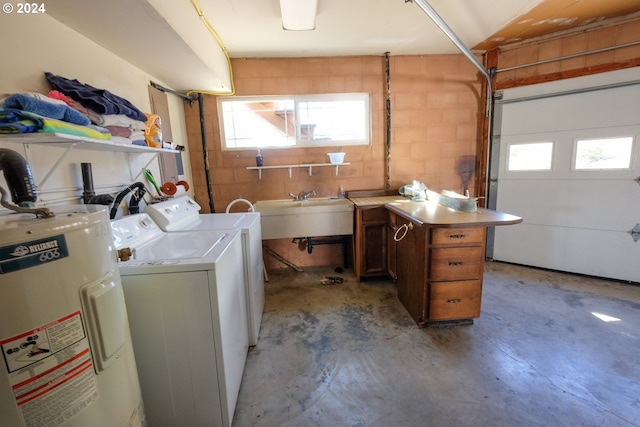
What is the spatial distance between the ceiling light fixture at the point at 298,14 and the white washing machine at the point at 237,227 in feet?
5.25

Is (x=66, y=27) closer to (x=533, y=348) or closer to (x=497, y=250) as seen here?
(x=533, y=348)

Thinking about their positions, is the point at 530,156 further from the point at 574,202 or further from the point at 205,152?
the point at 205,152

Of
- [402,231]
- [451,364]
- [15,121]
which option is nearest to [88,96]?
[15,121]

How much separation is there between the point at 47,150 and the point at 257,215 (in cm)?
130

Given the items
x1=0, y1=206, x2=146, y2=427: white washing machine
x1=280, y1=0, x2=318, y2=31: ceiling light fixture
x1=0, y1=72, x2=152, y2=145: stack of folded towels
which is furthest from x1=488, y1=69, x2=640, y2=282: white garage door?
x1=0, y1=206, x2=146, y2=427: white washing machine

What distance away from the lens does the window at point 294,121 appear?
3082mm

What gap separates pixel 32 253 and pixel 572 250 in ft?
13.5

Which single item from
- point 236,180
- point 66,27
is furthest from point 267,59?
point 66,27

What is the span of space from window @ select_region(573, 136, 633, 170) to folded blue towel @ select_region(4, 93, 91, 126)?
160 inches

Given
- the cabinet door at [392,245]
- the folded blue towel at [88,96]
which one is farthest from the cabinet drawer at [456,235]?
the folded blue towel at [88,96]

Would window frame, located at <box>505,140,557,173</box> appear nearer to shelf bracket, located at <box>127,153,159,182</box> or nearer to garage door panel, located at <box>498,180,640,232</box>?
garage door panel, located at <box>498,180,640,232</box>

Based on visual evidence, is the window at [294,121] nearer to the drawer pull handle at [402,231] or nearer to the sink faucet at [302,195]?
the sink faucet at [302,195]

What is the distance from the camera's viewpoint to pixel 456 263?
6.36ft

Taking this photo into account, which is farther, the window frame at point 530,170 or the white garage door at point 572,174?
the window frame at point 530,170
